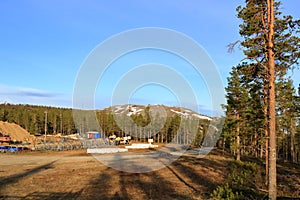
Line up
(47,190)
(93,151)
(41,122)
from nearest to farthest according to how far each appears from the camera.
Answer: (47,190) < (93,151) < (41,122)

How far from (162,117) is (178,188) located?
260ft

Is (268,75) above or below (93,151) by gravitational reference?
above

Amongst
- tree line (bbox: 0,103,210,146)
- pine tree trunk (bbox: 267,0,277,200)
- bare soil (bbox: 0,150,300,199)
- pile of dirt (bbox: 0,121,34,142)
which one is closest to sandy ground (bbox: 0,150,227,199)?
bare soil (bbox: 0,150,300,199)

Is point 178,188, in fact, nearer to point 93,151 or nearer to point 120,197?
point 120,197

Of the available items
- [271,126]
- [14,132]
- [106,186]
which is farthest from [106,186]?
[14,132]

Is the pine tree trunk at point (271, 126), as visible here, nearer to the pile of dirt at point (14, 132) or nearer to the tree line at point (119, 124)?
the pile of dirt at point (14, 132)

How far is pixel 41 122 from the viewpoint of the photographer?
10919cm

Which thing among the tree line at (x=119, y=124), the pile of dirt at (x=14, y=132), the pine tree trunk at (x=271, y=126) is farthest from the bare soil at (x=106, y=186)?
the tree line at (x=119, y=124)

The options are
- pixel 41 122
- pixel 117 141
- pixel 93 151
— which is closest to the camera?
pixel 93 151

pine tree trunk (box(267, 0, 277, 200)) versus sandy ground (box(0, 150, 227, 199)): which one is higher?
pine tree trunk (box(267, 0, 277, 200))

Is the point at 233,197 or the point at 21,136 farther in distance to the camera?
the point at 21,136

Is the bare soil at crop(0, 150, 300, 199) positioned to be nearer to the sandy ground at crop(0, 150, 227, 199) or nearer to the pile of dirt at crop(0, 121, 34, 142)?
the sandy ground at crop(0, 150, 227, 199)

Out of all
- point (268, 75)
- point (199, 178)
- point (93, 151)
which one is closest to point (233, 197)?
point (268, 75)

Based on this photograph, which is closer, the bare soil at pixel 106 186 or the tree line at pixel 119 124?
the bare soil at pixel 106 186
